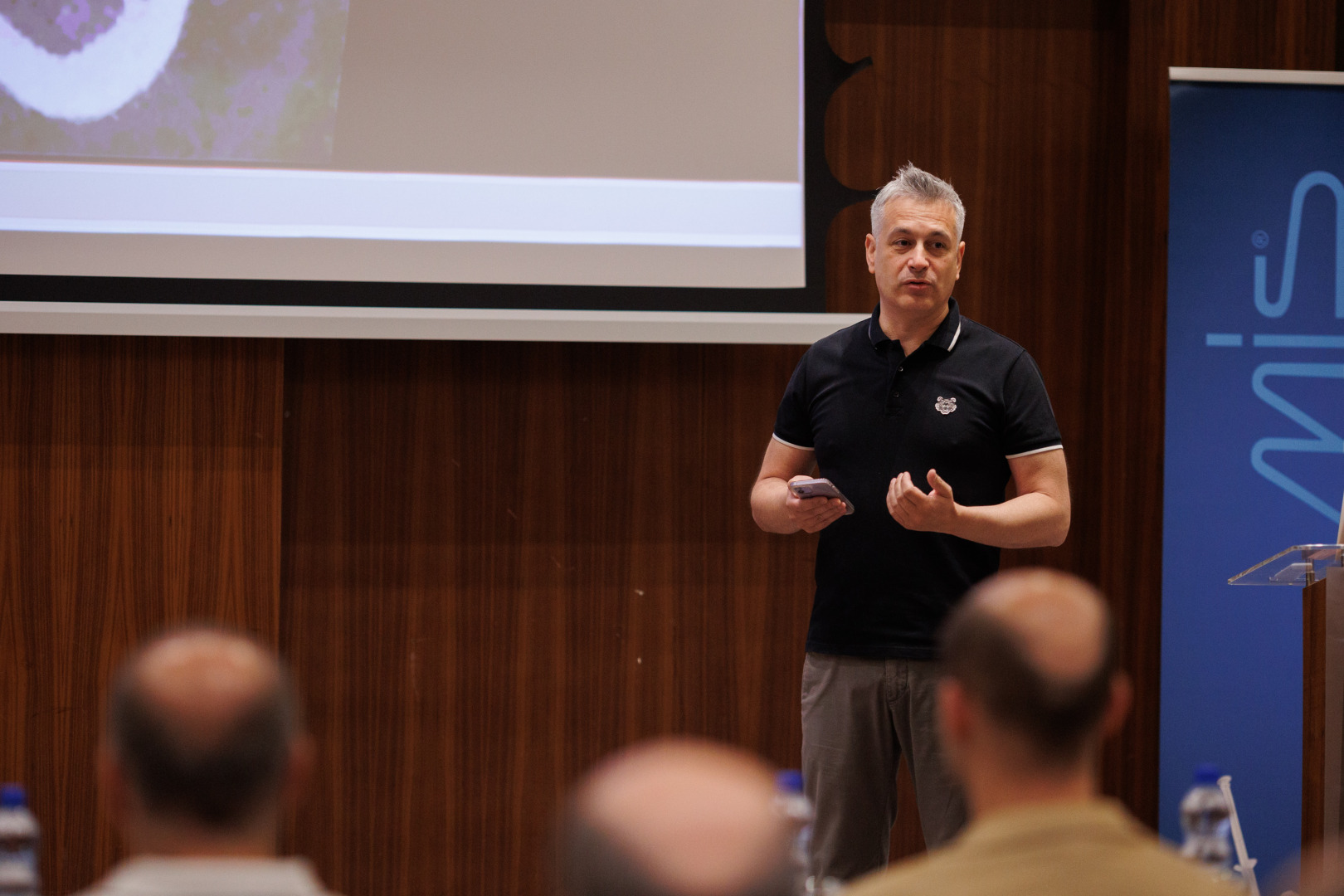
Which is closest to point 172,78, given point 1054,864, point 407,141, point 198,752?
point 407,141

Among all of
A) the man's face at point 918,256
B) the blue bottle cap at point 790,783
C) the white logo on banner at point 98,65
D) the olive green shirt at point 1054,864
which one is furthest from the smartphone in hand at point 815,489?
the white logo on banner at point 98,65

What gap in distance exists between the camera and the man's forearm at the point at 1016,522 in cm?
225

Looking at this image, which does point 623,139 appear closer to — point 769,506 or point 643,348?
point 643,348

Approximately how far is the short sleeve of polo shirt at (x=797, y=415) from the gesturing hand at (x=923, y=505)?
38cm

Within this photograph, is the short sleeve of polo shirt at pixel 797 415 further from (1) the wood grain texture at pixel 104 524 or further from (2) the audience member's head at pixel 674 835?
(2) the audience member's head at pixel 674 835

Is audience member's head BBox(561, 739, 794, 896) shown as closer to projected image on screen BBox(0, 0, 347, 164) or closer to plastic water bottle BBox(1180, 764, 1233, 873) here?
plastic water bottle BBox(1180, 764, 1233, 873)

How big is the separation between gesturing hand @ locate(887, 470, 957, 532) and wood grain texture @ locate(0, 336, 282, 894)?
1.77m

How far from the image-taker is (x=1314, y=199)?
3.62 m

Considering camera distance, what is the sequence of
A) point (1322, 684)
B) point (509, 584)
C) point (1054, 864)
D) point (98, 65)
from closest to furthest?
point (1054, 864) < point (1322, 684) < point (98, 65) < point (509, 584)

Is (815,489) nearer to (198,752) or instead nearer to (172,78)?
(198,752)

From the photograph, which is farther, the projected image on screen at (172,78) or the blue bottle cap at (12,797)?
the projected image on screen at (172,78)

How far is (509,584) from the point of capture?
3436 mm

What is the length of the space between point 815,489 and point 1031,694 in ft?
4.06

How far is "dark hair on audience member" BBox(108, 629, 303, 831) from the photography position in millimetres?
1004
